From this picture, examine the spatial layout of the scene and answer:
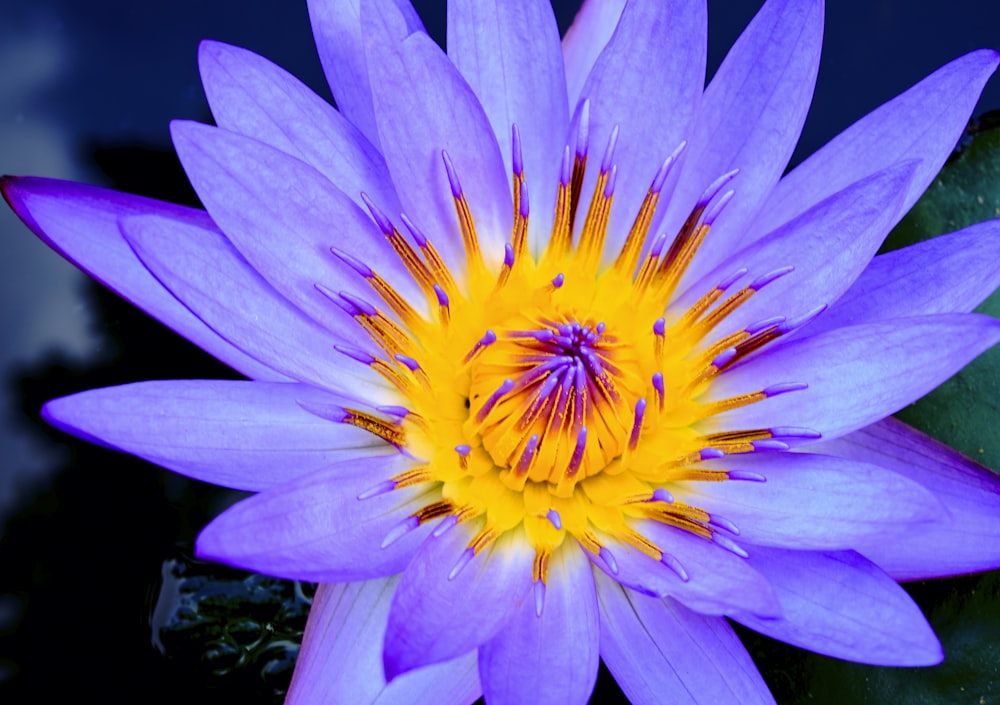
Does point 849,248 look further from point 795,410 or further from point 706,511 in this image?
point 706,511

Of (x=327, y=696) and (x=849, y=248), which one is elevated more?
(x=849, y=248)

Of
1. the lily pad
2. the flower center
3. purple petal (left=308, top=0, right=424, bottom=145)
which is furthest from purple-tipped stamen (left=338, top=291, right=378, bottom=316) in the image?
Result: the lily pad

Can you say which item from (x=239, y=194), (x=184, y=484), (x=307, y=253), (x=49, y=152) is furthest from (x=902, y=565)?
(x=49, y=152)

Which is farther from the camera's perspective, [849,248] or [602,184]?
[602,184]

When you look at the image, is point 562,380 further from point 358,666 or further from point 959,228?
point 959,228

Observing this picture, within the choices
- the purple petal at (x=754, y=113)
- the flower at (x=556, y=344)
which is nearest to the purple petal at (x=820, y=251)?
the flower at (x=556, y=344)

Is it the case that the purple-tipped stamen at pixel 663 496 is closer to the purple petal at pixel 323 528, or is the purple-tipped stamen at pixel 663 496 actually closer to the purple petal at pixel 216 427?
the purple petal at pixel 323 528

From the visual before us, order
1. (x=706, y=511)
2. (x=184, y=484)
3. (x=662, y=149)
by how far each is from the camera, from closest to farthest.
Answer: (x=706, y=511)
(x=662, y=149)
(x=184, y=484)
